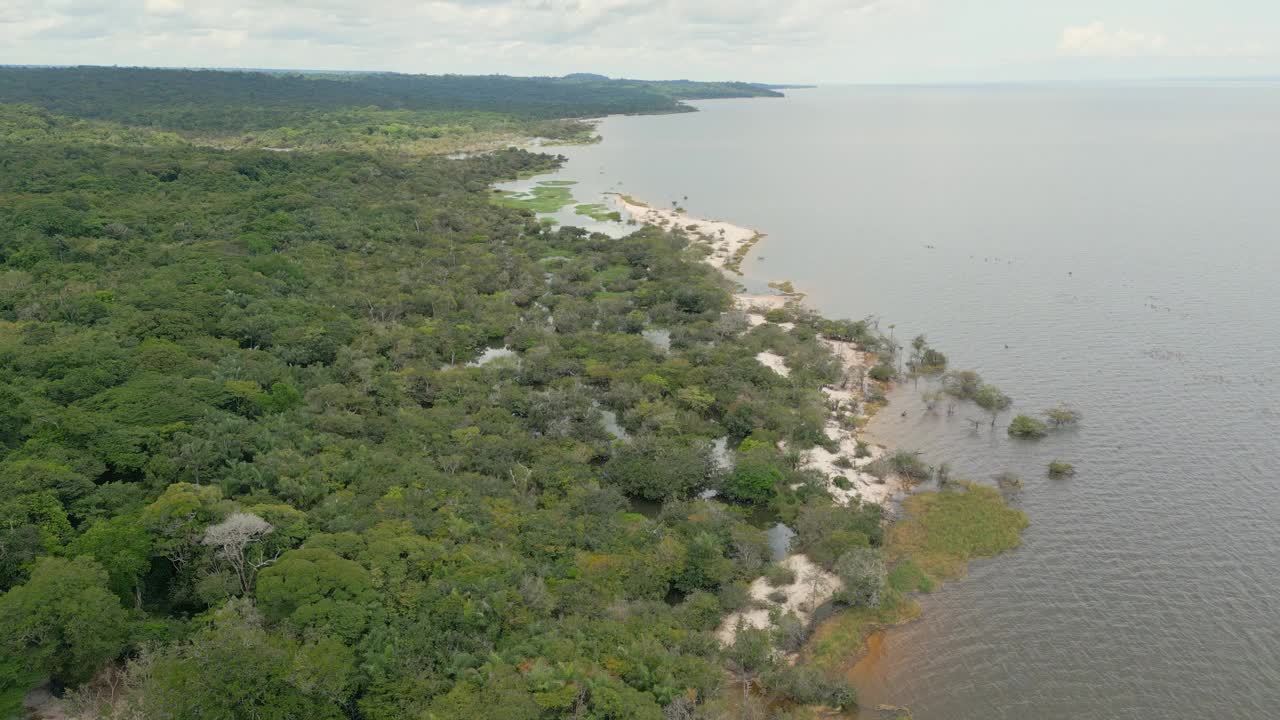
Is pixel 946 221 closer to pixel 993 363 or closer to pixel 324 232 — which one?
pixel 993 363

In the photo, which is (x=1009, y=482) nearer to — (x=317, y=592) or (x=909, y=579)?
(x=909, y=579)

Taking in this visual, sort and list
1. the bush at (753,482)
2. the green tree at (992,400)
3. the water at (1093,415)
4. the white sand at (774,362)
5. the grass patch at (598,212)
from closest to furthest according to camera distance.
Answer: the water at (1093,415), the bush at (753,482), the green tree at (992,400), the white sand at (774,362), the grass patch at (598,212)

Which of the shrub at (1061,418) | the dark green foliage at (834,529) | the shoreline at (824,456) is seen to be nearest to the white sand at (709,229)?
the shoreline at (824,456)

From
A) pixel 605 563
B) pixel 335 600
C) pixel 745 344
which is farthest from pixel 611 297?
pixel 335 600

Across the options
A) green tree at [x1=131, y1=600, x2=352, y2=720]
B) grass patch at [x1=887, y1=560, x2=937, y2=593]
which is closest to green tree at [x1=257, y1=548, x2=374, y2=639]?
green tree at [x1=131, y1=600, x2=352, y2=720]

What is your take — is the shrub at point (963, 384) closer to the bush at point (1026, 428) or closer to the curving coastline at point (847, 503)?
the bush at point (1026, 428)

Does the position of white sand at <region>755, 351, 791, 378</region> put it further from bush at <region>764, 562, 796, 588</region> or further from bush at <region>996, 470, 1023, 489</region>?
bush at <region>764, 562, 796, 588</region>
